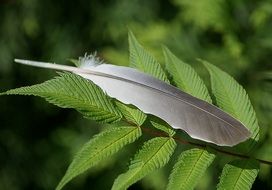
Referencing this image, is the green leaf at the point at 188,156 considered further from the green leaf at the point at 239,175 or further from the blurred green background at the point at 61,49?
the blurred green background at the point at 61,49

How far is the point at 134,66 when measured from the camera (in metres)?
1.04

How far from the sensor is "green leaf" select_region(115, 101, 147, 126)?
971 millimetres

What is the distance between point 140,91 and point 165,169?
1382 mm

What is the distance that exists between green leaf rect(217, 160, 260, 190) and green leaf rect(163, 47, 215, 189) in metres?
0.03

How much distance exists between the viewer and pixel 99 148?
0.91 metres

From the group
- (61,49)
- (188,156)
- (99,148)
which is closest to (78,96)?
(99,148)

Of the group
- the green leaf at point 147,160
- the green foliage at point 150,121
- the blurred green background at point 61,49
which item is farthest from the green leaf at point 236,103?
the blurred green background at point 61,49

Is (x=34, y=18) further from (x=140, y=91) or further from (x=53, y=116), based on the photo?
(x=140, y=91)

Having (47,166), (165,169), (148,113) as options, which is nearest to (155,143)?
(148,113)

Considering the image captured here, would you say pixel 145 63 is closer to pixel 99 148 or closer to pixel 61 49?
pixel 99 148

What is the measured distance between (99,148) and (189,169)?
152mm

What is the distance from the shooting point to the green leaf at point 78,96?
35.6 inches

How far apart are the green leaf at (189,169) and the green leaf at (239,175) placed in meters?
0.03

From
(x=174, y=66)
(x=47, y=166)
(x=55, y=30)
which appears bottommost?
(x=47, y=166)
